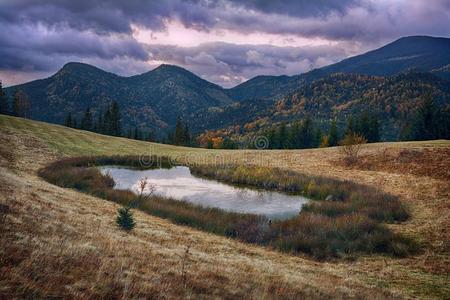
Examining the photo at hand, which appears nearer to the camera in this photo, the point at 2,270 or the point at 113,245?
the point at 2,270

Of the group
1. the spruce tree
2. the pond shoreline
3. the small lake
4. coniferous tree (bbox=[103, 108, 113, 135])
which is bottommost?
the small lake

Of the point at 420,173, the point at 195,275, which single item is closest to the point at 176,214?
the point at 195,275

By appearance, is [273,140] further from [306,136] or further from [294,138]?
[306,136]

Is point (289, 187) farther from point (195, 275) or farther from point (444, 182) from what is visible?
point (195, 275)

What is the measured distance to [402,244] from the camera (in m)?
17.9

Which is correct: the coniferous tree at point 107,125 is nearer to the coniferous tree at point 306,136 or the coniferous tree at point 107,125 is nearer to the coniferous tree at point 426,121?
the coniferous tree at point 306,136

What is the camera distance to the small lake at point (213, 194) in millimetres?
28008

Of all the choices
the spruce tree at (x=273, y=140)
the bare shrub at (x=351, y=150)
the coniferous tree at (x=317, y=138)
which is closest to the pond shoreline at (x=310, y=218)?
the bare shrub at (x=351, y=150)

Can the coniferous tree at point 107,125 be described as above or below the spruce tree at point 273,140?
above

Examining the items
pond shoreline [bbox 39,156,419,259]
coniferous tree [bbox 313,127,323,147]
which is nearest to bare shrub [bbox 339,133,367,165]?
pond shoreline [bbox 39,156,419,259]

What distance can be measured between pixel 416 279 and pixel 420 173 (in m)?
25.5

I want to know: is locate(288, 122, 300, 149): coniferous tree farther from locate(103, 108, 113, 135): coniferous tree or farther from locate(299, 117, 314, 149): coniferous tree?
locate(103, 108, 113, 135): coniferous tree

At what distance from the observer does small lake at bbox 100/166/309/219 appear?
28.0m

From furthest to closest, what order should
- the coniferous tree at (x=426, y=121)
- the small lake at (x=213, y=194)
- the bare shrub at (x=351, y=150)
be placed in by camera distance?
the coniferous tree at (x=426, y=121) → the bare shrub at (x=351, y=150) → the small lake at (x=213, y=194)
